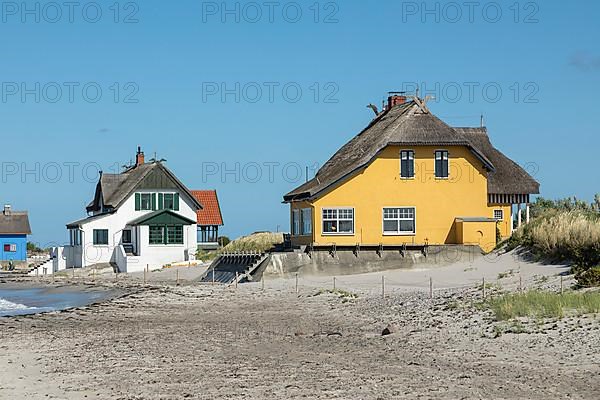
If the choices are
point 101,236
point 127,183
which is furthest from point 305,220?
point 127,183

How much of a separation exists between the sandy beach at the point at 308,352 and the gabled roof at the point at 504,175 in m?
16.4

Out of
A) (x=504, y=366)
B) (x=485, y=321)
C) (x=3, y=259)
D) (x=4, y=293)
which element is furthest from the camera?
(x=3, y=259)

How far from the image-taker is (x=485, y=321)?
764 inches

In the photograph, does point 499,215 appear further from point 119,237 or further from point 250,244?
point 119,237

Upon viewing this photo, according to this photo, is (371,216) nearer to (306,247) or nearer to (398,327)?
(306,247)

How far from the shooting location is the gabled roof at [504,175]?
148 feet

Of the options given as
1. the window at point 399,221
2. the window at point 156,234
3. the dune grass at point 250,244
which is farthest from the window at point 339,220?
the window at point 156,234

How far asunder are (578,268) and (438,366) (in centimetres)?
1238

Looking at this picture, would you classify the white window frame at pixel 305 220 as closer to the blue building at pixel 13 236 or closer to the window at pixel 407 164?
the window at pixel 407 164

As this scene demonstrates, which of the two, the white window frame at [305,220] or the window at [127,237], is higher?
the white window frame at [305,220]

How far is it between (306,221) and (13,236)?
147ft

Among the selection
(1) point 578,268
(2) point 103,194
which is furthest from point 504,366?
(2) point 103,194

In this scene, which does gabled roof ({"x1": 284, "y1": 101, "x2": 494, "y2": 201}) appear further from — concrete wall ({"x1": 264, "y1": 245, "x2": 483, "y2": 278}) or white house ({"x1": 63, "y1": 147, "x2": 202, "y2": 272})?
white house ({"x1": 63, "y1": 147, "x2": 202, "y2": 272})

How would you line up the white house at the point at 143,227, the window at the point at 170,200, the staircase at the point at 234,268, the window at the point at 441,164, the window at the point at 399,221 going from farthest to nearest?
the window at the point at 170,200, the white house at the point at 143,227, the window at the point at 441,164, the window at the point at 399,221, the staircase at the point at 234,268
